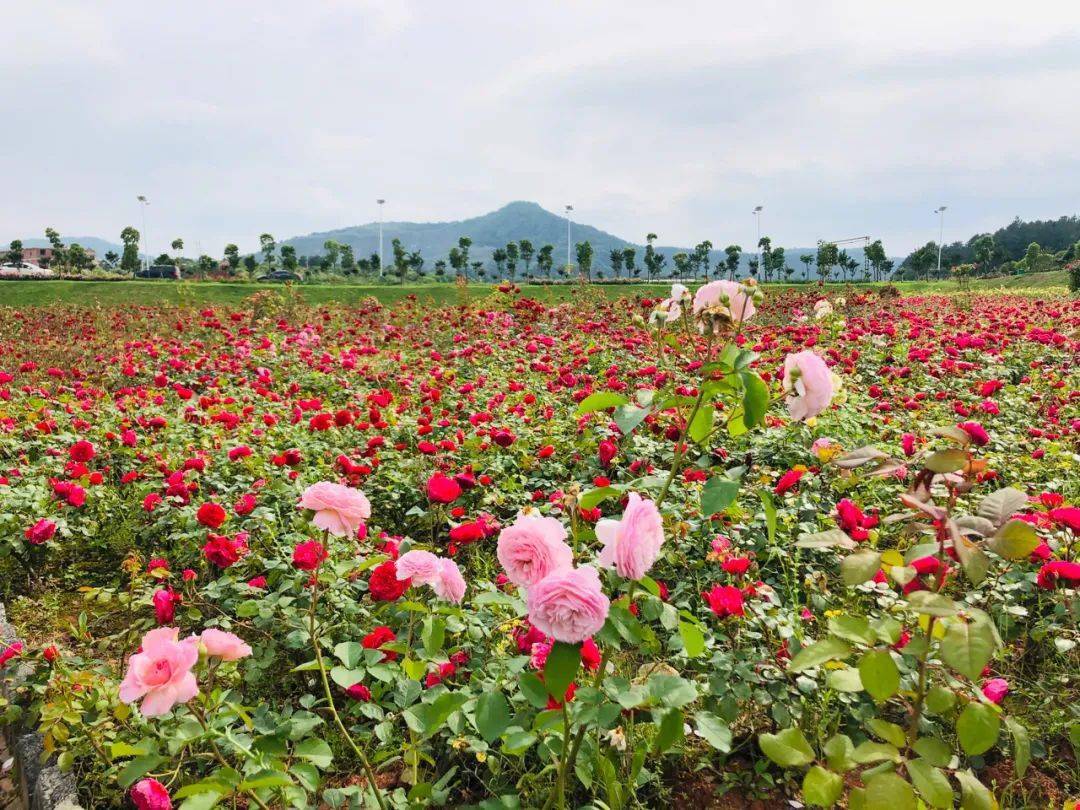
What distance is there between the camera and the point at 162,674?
1104 mm

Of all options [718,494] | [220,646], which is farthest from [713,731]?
[220,646]

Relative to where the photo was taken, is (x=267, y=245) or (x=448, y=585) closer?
(x=448, y=585)

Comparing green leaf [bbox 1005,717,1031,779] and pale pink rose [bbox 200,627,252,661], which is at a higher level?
pale pink rose [bbox 200,627,252,661]

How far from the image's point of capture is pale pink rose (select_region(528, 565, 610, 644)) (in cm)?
94

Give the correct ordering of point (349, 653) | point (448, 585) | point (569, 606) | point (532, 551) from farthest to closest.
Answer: point (349, 653)
point (448, 585)
point (532, 551)
point (569, 606)

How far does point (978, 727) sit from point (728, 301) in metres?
0.93

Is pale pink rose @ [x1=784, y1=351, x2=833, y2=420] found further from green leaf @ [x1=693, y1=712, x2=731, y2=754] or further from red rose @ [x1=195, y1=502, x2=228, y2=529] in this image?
red rose @ [x1=195, y1=502, x2=228, y2=529]

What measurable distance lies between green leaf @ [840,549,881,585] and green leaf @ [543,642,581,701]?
0.47m

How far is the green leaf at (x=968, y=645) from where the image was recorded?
94 cm

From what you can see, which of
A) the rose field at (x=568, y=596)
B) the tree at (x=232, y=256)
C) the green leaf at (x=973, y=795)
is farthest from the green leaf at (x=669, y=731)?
the tree at (x=232, y=256)

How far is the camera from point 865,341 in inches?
290

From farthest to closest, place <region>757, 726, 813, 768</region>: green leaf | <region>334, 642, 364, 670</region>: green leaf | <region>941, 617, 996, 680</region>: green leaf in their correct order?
<region>334, 642, 364, 670</region>: green leaf
<region>757, 726, 813, 768</region>: green leaf
<region>941, 617, 996, 680</region>: green leaf

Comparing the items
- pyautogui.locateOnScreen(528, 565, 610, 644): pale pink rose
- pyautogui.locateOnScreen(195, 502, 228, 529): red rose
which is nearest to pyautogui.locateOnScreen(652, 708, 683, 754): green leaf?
pyautogui.locateOnScreen(528, 565, 610, 644): pale pink rose

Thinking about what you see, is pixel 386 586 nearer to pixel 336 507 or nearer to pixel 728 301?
pixel 336 507
